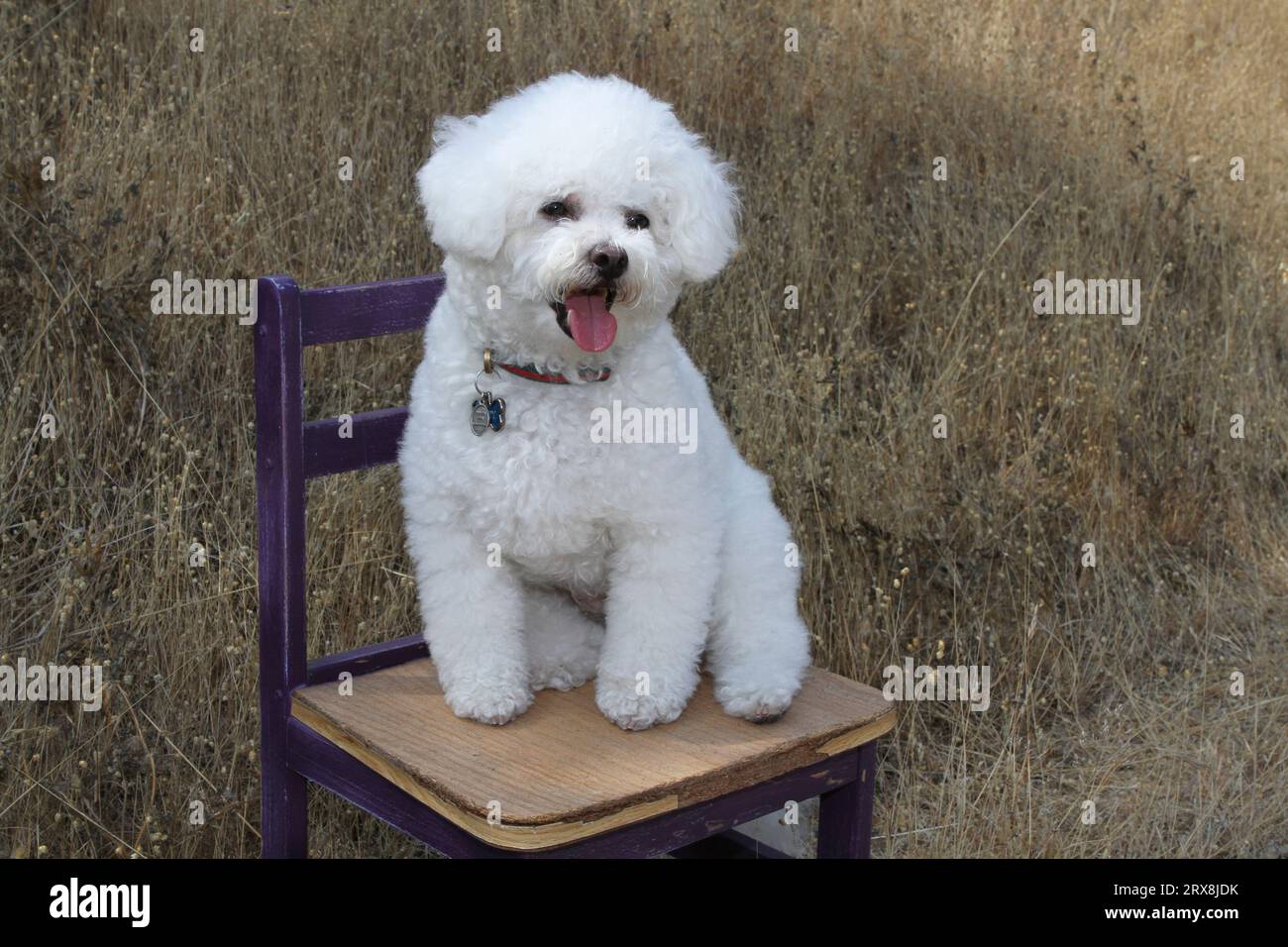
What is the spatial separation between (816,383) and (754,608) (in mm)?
1150

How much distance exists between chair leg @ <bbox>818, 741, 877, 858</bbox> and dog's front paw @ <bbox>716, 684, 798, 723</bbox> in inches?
6.6

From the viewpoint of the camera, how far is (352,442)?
7.27 ft

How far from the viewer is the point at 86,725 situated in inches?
102

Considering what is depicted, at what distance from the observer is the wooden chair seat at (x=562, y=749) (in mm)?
1827

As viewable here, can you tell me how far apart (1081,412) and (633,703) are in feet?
5.97

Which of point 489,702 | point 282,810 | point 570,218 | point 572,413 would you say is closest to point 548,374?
point 572,413

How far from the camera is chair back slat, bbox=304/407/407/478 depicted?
2160mm

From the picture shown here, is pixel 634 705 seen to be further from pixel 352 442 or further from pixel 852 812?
pixel 352 442

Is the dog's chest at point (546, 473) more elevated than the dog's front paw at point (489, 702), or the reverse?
the dog's chest at point (546, 473)

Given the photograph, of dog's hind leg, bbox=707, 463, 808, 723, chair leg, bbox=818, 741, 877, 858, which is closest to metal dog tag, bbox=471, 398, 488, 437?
dog's hind leg, bbox=707, 463, 808, 723

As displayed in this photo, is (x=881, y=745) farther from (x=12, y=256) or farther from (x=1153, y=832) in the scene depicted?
(x=12, y=256)

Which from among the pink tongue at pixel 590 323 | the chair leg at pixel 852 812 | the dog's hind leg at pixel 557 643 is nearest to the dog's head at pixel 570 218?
the pink tongue at pixel 590 323

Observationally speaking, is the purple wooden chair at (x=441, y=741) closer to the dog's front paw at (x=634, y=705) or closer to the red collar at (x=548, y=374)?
the dog's front paw at (x=634, y=705)

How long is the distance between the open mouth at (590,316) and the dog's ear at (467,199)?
4.6 inches
